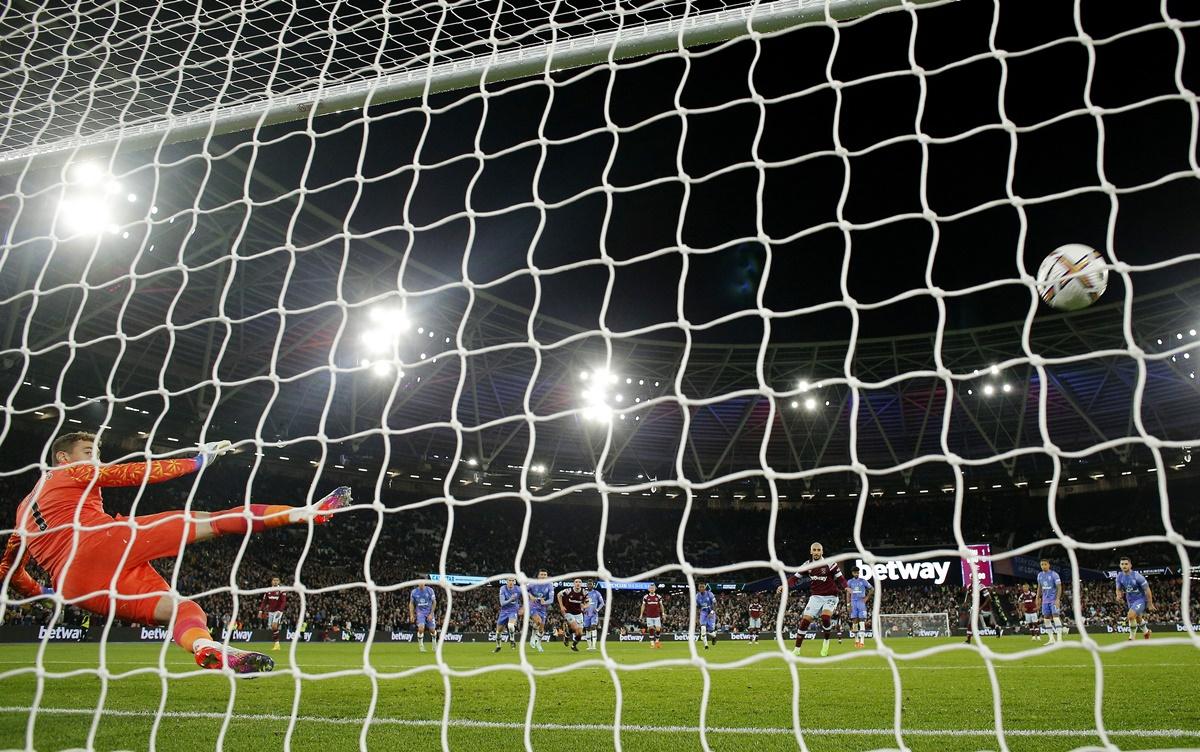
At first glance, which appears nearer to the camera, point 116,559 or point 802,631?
point 116,559

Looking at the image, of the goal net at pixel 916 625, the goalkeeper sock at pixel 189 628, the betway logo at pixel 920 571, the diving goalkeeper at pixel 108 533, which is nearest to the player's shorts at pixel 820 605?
the goalkeeper sock at pixel 189 628

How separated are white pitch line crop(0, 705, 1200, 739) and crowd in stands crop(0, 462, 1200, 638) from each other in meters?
17.3

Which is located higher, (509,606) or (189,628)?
(189,628)

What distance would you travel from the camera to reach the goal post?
23.2 m

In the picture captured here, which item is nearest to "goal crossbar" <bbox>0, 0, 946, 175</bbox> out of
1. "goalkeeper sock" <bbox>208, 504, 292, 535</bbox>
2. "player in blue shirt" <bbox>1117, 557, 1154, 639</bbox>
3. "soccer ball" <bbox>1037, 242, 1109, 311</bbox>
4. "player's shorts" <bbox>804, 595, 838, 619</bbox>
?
"goalkeeper sock" <bbox>208, 504, 292, 535</bbox>

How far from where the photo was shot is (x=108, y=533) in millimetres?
3986

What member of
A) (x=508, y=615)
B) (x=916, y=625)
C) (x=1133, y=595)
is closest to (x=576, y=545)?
(x=916, y=625)

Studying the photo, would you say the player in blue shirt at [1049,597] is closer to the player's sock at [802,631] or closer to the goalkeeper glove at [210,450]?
the player's sock at [802,631]

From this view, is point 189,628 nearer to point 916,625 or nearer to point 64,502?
point 64,502

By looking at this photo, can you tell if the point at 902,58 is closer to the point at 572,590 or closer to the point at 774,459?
the point at 572,590

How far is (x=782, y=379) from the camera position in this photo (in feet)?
99.0

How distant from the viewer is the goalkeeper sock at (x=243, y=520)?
11.3ft

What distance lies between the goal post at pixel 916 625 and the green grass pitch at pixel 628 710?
51.7ft

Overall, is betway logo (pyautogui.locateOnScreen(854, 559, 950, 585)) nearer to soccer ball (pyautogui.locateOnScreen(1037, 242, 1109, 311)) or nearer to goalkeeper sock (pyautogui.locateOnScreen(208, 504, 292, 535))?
soccer ball (pyautogui.locateOnScreen(1037, 242, 1109, 311))
